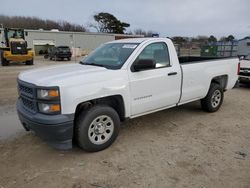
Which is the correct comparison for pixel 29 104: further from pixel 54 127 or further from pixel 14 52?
pixel 14 52

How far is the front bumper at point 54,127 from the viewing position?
325 centimetres

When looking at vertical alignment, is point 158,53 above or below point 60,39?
below

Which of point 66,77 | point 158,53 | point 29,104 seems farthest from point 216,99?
point 29,104

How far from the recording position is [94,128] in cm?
374

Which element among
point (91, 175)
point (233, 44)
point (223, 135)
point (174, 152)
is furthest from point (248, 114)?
point (233, 44)

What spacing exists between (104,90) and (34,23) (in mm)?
74375

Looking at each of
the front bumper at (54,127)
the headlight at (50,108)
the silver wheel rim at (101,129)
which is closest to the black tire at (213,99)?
the silver wheel rim at (101,129)

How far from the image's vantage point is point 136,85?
404 cm

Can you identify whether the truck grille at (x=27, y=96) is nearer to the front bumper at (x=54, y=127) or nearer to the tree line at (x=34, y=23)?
the front bumper at (x=54, y=127)

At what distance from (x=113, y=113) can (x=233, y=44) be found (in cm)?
2349

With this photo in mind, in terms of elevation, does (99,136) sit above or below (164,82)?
below

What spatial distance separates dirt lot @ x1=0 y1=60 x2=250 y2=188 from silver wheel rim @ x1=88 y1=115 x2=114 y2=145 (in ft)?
0.74

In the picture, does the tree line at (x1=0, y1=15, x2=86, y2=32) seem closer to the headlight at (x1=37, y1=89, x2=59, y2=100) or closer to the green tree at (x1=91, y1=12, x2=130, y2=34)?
the green tree at (x1=91, y1=12, x2=130, y2=34)

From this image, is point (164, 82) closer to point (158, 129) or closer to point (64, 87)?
point (158, 129)
